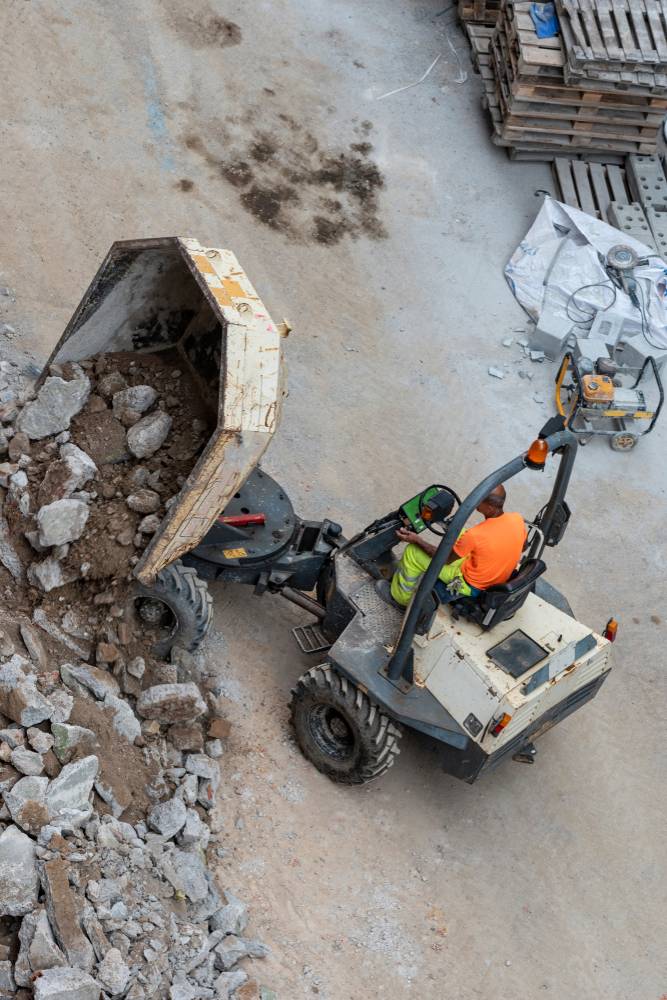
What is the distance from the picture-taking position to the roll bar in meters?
6.56

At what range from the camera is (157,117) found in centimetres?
1227

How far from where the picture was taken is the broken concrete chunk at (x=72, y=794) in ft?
20.3

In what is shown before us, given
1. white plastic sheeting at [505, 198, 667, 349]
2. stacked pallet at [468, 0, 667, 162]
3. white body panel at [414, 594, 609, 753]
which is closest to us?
white body panel at [414, 594, 609, 753]

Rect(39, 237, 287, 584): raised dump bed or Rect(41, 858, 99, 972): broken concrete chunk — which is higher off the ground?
Rect(39, 237, 287, 584): raised dump bed

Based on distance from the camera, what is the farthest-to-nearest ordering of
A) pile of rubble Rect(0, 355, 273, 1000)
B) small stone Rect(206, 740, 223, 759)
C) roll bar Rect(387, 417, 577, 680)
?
1. small stone Rect(206, 740, 223, 759)
2. roll bar Rect(387, 417, 577, 680)
3. pile of rubble Rect(0, 355, 273, 1000)

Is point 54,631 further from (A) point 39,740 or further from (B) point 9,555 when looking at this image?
(A) point 39,740

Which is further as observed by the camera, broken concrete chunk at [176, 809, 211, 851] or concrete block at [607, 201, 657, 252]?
concrete block at [607, 201, 657, 252]

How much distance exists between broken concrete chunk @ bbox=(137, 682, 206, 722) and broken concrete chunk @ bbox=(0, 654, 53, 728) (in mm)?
879

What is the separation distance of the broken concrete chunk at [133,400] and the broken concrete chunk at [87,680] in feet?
5.68

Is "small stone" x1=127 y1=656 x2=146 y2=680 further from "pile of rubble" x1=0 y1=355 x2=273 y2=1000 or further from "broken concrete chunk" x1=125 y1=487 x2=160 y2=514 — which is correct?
"broken concrete chunk" x1=125 y1=487 x2=160 y2=514

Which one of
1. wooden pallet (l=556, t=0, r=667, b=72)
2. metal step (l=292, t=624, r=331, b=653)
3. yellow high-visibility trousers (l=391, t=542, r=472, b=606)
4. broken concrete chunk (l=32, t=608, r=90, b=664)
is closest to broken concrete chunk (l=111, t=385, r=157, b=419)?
broken concrete chunk (l=32, t=608, r=90, b=664)

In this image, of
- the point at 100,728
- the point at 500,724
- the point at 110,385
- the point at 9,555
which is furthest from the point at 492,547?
the point at 9,555

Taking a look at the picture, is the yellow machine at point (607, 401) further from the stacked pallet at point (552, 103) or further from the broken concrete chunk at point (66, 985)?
the broken concrete chunk at point (66, 985)

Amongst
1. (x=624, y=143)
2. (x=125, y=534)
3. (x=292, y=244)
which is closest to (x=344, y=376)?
(x=292, y=244)
